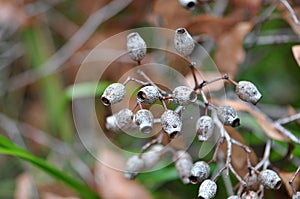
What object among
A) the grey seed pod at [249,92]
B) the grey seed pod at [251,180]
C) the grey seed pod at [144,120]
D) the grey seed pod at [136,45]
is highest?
the grey seed pod at [136,45]

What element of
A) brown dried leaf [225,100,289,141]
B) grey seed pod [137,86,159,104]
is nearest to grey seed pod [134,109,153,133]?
grey seed pod [137,86,159,104]

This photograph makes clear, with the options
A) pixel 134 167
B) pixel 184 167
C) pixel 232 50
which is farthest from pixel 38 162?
pixel 232 50

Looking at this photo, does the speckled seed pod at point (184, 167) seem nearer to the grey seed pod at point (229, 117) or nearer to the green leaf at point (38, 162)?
the grey seed pod at point (229, 117)

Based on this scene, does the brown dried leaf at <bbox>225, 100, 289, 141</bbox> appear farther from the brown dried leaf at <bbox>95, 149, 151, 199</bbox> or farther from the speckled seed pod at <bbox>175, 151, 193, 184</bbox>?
the brown dried leaf at <bbox>95, 149, 151, 199</bbox>

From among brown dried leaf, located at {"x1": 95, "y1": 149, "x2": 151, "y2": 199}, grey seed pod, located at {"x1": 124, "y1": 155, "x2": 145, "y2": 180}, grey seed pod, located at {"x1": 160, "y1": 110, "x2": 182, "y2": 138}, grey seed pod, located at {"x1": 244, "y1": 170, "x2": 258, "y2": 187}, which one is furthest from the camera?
brown dried leaf, located at {"x1": 95, "y1": 149, "x2": 151, "y2": 199}

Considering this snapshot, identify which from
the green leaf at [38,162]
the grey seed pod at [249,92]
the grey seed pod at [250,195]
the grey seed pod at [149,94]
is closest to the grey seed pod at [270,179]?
the grey seed pod at [250,195]

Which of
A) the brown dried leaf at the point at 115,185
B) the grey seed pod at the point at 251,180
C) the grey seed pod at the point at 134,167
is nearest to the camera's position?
the grey seed pod at the point at 251,180

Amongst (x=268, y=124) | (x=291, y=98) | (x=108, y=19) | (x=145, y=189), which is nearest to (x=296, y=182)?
(x=268, y=124)
